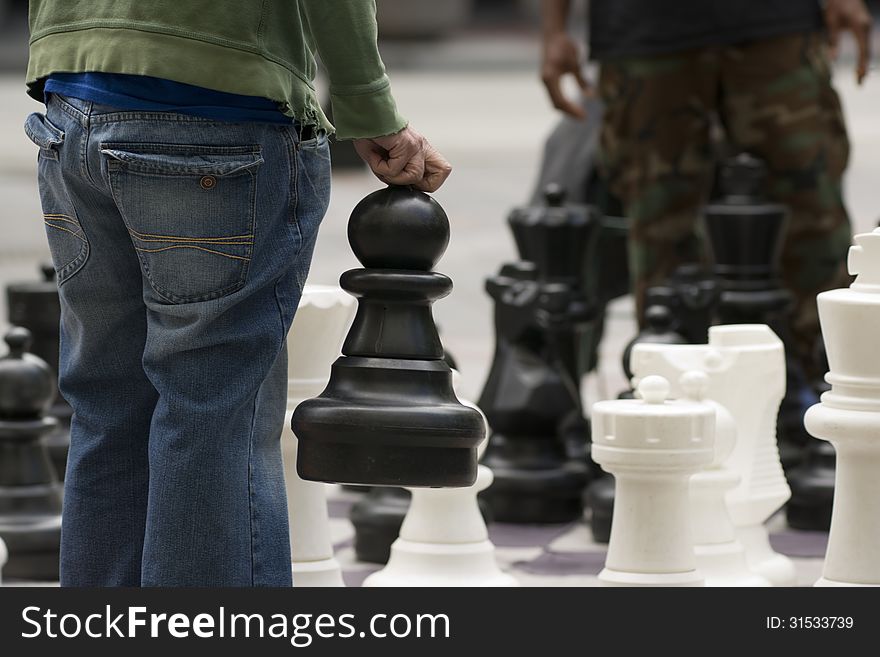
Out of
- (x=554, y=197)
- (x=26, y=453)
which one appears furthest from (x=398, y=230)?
(x=554, y=197)

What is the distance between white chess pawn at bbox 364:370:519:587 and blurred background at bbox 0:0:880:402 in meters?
1.88

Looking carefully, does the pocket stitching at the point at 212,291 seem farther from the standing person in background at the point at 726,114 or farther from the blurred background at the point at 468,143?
the blurred background at the point at 468,143

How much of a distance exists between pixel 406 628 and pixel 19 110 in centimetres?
1560

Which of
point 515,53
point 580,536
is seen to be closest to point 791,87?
point 580,536

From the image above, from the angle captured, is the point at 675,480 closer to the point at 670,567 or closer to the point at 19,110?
the point at 670,567

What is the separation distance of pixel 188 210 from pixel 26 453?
4.09 feet

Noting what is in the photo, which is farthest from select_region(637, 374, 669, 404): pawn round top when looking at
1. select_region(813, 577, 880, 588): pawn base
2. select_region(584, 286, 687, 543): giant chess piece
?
select_region(584, 286, 687, 543): giant chess piece

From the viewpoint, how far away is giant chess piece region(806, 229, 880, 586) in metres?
2.37

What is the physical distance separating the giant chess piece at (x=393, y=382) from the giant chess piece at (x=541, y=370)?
127 cm

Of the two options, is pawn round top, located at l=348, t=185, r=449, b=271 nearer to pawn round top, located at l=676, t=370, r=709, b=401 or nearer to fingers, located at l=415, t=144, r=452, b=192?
fingers, located at l=415, t=144, r=452, b=192

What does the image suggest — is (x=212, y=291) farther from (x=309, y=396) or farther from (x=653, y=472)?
(x=653, y=472)

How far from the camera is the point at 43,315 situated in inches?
146

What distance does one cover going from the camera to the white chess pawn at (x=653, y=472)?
2.42 metres

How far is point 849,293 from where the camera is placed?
2.40 metres
